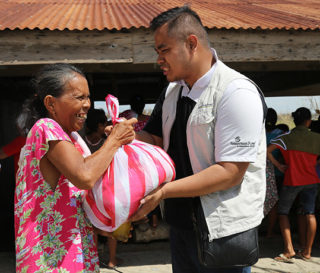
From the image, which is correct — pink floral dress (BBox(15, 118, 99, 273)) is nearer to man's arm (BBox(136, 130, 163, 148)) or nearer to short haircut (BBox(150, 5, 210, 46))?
man's arm (BBox(136, 130, 163, 148))

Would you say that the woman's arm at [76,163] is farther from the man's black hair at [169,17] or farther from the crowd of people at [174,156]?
the man's black hair at [169,17]

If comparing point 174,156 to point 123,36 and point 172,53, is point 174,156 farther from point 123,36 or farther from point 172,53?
point 123,36

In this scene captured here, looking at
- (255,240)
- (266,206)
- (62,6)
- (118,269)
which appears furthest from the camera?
(62,6)

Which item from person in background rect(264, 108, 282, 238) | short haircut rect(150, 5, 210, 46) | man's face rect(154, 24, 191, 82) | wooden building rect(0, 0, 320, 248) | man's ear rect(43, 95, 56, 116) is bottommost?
person in background rect(264, 108, 282, 238)

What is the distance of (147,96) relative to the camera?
919 centimetres

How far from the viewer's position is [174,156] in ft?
5.84

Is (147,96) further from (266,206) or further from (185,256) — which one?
(185,256)

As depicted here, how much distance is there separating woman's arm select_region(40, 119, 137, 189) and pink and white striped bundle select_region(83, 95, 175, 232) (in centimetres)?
5

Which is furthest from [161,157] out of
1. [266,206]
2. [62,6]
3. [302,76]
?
[302,76]

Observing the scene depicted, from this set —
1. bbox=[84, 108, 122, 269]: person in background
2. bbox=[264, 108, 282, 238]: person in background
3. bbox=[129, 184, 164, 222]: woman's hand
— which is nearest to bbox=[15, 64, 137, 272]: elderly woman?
bbox=[129, 184, 164, 222]: woman's hand

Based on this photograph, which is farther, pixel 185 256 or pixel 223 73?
pixel 185 256

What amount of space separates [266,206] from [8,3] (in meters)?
5.17

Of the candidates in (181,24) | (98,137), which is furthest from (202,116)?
(98,137)

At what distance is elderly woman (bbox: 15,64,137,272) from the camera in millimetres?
1459
